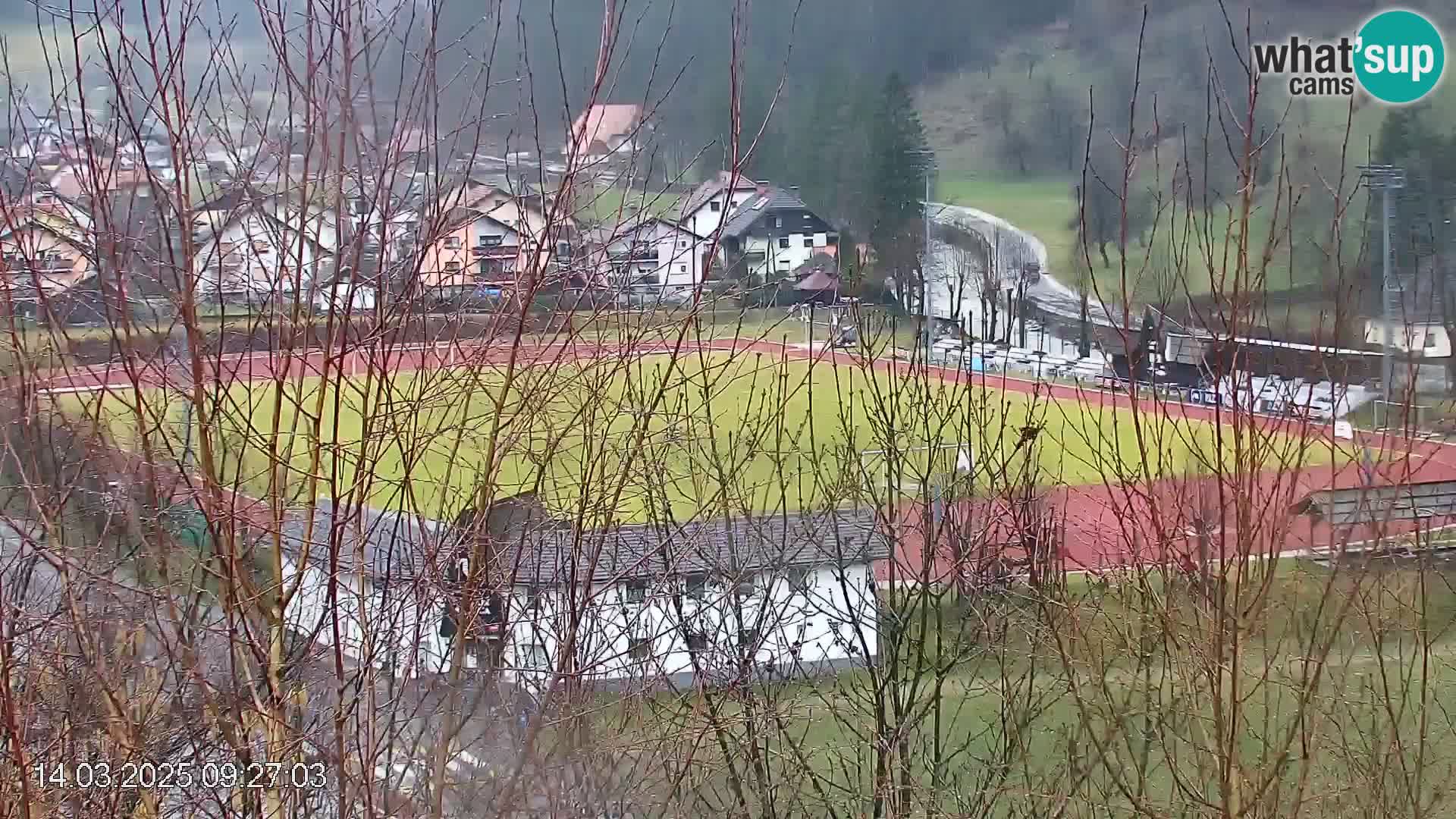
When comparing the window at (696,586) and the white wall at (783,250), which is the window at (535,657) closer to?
the window at (696,586)

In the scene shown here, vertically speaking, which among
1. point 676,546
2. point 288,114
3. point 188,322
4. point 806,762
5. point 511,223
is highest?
point 288,114

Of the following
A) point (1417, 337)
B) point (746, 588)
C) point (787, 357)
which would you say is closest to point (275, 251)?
point (787, 357)

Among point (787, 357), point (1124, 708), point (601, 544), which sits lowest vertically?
point (1124, 708)

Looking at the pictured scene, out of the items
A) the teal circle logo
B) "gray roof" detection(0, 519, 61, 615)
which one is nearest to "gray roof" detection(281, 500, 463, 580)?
"gray roof" detection(0, 519, 61, 615)

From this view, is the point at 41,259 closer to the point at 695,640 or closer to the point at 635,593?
the point at 635,593

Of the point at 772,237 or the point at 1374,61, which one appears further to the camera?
the point at 1374,61

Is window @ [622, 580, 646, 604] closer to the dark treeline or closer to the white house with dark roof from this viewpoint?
the white house with dark roof

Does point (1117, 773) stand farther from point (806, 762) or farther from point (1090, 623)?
point (806, 762)

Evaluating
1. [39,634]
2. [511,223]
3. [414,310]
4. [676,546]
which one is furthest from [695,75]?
[39,634]
